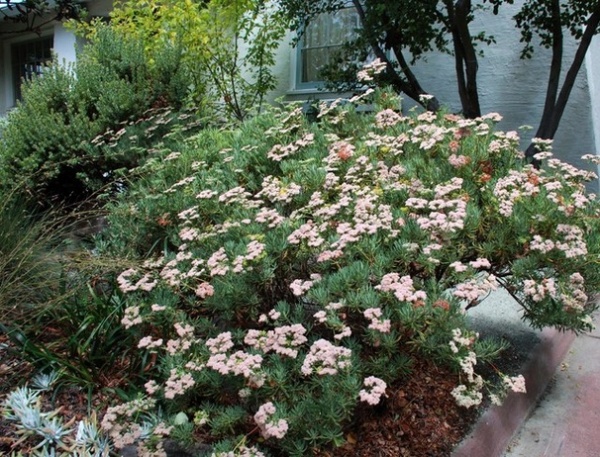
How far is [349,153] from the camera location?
3.30 metres

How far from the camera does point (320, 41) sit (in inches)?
303

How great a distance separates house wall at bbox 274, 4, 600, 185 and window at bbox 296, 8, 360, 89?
4.11 feet

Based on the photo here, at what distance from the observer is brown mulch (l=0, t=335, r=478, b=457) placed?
2502 millimetres

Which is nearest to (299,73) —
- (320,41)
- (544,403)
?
(320,41)

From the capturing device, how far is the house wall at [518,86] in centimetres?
570

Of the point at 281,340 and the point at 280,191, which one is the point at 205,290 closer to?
the point at 281,340

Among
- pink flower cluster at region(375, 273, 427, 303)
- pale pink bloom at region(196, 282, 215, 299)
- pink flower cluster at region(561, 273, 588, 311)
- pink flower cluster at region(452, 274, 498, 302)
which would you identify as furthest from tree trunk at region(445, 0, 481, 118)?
pale pink bloom at region(196, 282, 215, 299)

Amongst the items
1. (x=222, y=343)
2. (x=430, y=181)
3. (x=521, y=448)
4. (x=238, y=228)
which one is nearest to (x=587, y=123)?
(x=430, y=181)

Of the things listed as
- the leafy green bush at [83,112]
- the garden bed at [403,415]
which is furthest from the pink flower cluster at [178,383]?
the leafy green bush at [83,112]

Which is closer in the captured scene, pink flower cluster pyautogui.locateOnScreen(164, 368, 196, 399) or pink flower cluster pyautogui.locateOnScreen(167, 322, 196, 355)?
pink flower cluster pyautogui.locateOnScreen(164, 368, 196, 399)

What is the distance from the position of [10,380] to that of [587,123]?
5.60 metres

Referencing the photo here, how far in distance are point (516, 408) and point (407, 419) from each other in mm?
723

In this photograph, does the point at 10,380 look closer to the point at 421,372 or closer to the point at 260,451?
the point at 260,451

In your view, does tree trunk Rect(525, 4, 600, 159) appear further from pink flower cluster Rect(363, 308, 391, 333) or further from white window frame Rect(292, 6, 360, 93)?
pink flower cluster Rect(363, 308, 391, 333)
